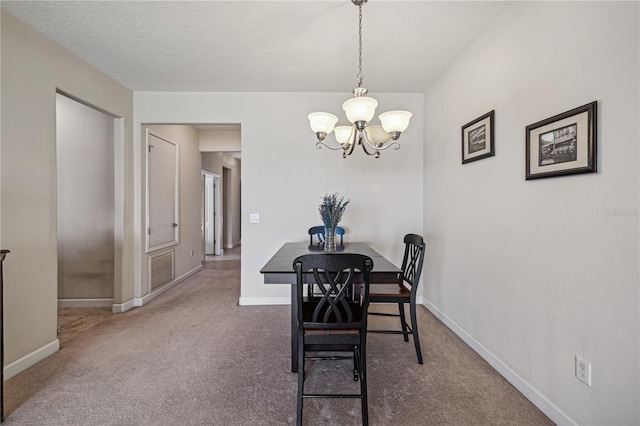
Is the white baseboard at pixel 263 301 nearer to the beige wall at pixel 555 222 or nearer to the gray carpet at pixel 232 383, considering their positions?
the gray carpet at pixel 232 383

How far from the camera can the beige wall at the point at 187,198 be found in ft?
14.4

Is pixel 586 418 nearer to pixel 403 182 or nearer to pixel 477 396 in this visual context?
pixel 477 396

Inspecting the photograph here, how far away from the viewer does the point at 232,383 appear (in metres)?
1.97

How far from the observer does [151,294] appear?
3697mm

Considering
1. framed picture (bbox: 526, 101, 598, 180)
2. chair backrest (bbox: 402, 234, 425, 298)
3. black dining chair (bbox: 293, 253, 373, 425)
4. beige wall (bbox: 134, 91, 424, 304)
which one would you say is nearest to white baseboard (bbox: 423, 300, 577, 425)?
chair backrest (bbox: 402, 234, 425, 298)

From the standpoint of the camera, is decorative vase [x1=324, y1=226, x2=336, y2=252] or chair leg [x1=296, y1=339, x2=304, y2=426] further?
decorative vase [x1=324, y1=226, x2=336, y2=252]

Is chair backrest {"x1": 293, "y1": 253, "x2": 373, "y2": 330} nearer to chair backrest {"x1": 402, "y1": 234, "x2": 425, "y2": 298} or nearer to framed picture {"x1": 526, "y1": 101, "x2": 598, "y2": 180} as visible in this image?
chair backrest {"x1": 402, "y1": 234, "x2": 425, "y2": 298}

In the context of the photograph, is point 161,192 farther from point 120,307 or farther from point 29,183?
point 29,183

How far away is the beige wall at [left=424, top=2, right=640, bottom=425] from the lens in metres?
1.27

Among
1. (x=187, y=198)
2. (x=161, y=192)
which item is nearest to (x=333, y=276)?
(x=161, y=192)

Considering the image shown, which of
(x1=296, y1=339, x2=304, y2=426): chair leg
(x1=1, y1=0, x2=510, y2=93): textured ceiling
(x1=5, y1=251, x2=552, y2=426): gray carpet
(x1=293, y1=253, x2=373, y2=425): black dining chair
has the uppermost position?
(x1=1, y1=0, x2=510, y2=93): textured ceiling

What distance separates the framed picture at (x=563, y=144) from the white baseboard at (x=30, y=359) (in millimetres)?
3752

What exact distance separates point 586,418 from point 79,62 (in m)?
4.54

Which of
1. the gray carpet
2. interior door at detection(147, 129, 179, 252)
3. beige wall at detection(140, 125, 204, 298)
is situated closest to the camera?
the gray carpet
